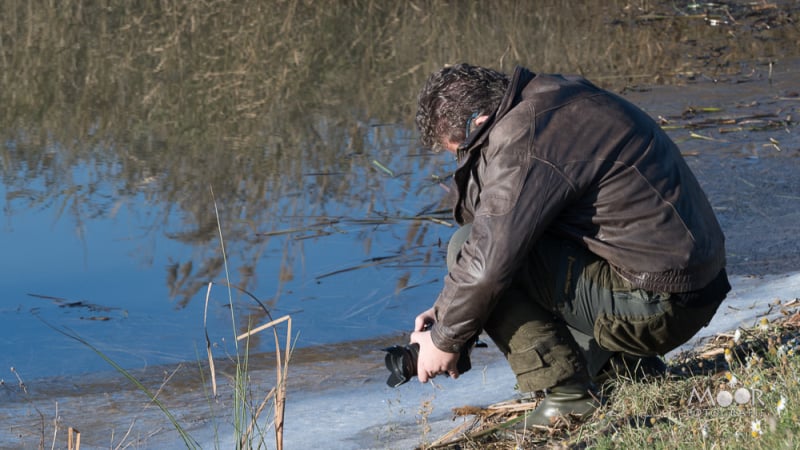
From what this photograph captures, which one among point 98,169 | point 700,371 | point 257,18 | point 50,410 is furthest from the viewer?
point 257,18

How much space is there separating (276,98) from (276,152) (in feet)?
3.88

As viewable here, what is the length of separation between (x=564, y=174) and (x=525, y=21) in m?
7.21

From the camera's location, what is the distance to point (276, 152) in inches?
247

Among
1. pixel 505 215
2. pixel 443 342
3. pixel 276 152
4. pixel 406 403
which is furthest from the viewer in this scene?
pixel 276 152

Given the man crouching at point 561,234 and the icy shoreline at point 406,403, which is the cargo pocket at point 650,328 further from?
the icy shoreline at point 406,403

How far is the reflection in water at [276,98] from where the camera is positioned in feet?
17.1

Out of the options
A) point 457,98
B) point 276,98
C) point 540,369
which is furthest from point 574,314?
point 276,98

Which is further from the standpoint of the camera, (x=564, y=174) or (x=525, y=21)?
(x=525, y=21)

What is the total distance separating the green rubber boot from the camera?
2.91 meters

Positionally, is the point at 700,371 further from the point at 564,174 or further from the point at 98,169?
the point at 98,169

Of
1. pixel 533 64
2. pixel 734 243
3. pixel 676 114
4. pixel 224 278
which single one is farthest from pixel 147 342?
Result: pixel 533 64

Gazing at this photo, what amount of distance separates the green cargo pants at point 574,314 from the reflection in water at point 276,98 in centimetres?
164

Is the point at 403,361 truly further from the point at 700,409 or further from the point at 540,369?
the point at 700,409

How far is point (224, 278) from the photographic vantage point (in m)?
4.69
